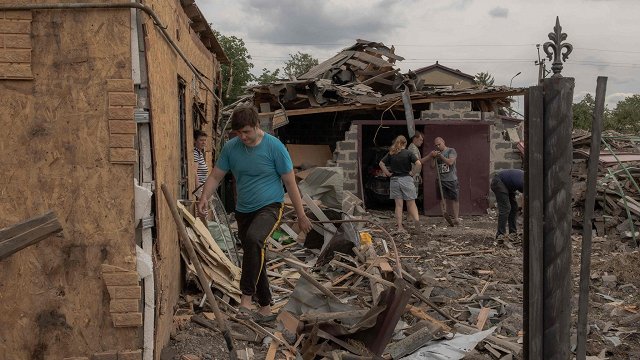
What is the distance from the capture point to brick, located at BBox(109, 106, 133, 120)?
13.8 ft

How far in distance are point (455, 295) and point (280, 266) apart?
8.06 feet

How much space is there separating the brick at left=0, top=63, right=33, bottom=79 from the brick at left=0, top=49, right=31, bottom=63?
0.03m

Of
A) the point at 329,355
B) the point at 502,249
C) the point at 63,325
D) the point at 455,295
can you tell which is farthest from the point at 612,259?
the point at 63,325

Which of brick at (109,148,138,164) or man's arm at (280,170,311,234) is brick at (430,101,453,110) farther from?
brick at (109,148,138,164)

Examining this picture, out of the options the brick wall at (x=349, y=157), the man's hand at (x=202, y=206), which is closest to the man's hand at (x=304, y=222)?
the man's hand at (x=202, y=206)

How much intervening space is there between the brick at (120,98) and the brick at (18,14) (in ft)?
2.36

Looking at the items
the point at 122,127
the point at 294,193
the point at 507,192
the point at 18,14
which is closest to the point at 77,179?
the point at 122,127

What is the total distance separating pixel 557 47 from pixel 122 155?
9.36 ft

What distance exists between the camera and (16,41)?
409cm

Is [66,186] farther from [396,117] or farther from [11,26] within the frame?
[396,117]

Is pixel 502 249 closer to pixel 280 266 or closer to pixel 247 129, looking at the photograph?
pixel 280 266

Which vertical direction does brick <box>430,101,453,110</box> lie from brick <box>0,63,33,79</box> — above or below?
above

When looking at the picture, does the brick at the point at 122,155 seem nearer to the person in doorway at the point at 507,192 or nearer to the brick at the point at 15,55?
the brick at the point at 15,55

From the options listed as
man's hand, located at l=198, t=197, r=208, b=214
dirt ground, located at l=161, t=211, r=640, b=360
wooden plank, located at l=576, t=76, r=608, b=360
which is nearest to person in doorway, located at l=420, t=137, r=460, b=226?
dirt ground, located at l=161, t=211, r=640, b=360
